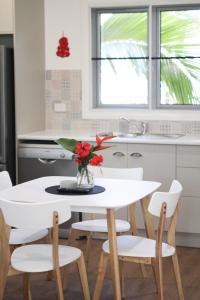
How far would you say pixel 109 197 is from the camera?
11.8 ft

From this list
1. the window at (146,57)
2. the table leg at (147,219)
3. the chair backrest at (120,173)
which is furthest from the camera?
the window at (146,57)

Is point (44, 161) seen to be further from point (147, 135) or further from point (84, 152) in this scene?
point (84, 152)

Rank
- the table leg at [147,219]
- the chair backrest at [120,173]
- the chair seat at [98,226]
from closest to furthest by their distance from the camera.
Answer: the table leg at [147,219] → the chair seat at [98,226] → the chair backrest at [120,173]

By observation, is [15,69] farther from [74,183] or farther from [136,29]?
[74,183]

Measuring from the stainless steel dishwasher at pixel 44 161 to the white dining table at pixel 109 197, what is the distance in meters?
1.23

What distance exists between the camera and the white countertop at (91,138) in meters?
5.09

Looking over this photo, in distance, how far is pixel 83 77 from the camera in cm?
602

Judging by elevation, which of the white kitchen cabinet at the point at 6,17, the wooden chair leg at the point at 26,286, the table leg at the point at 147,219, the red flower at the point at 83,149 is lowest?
the wooden chair leg at the point at 26,286

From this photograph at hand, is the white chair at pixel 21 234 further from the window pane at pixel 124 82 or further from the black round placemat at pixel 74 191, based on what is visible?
the window pane at pixel 124 82

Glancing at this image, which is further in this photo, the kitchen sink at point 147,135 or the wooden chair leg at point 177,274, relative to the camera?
the kitchen sink at point 147,135

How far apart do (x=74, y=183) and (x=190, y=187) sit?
158 centimetres

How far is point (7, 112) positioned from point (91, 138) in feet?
2.55

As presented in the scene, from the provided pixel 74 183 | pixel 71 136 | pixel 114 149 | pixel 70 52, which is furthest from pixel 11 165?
pixel 74 183

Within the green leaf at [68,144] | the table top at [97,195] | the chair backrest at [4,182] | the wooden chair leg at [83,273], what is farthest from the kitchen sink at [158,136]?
the wooden chair leg at [83,273]
